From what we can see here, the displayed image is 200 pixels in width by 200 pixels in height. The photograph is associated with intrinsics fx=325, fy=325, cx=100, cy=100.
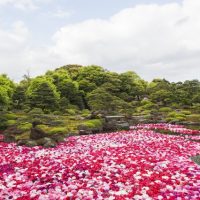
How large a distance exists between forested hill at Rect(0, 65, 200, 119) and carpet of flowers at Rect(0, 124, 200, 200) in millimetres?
21046

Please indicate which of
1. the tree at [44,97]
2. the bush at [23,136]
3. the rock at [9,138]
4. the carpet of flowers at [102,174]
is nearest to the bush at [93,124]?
the bush at [23,136]

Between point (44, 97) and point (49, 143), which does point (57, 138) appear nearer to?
point (49, 143)

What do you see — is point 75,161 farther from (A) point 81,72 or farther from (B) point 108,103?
(A) point 81,72

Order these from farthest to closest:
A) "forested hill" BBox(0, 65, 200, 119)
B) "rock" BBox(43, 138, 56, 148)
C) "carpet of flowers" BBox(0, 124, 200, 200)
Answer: "forested hill" BBox(0, 65, 200, 119) < "rock" BBox(43, 138, 56, 148) < "carpet of flowers" BBox(0, 124, 200, 200)

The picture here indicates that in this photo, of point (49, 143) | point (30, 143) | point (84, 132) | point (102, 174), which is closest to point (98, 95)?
point (84, 132)

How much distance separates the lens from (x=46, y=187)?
1068 cm

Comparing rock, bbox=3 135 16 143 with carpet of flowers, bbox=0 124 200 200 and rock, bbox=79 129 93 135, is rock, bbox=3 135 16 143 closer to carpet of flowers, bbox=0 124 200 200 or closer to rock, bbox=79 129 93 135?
carpet of flowers, bbox=0 124 200 200

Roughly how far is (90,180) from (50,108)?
34.3 m

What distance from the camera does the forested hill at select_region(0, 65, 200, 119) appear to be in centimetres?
3834

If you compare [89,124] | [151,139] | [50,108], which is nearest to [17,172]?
[151,139]

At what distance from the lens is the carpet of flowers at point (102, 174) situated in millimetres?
9633

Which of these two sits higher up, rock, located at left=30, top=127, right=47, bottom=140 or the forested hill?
the forested hill

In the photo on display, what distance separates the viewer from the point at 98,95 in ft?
123

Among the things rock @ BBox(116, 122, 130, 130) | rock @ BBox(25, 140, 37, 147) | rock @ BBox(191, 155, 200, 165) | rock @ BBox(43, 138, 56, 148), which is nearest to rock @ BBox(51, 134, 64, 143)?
rock @ BBox(43, 138, 56, 148)
